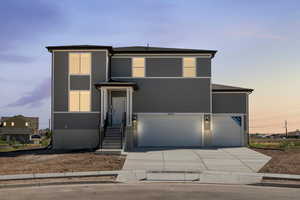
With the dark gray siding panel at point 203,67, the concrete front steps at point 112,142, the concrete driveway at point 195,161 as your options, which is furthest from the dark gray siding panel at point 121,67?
the concrete driveway at point 195,161

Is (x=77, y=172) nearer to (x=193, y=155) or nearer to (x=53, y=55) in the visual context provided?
(x=193, y=155)

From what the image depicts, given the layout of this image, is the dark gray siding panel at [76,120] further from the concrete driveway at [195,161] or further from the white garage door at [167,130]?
the concrete driveway at [195,161]

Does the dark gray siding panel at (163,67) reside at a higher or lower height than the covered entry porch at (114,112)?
higher

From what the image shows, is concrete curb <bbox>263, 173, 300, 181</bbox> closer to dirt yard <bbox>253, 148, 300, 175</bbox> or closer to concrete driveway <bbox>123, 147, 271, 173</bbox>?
dirt yard <bbox>253, 148, 300, 175</bbox>

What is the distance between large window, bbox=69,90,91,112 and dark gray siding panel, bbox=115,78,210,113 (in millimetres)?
3480

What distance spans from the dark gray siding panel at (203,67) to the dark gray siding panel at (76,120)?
8.40 meters

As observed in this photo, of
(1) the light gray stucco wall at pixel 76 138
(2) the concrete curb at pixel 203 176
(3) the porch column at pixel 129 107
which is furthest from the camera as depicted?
(1) the light gray stucco wall at pixel 76 138

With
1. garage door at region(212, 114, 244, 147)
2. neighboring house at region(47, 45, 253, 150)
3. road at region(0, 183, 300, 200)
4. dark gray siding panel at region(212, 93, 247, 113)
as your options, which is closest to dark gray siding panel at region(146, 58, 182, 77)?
neighboring house at region(47, 45, 253, 150)

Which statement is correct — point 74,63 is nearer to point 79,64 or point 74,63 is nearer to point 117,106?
point 79,64

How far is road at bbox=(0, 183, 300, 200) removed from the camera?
11.7 m

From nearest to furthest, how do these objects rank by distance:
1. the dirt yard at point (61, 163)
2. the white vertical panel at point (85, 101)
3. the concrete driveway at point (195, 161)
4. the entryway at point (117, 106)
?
the dirt yard at point (61, 163) → the concrete driveway at point (195, 161) → the white vertical panel at point (85, 101) → the entryway at point (117, 106)

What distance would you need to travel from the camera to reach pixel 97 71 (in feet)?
89.2

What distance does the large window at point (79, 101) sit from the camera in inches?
1071

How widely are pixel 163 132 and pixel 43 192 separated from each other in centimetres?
1647
